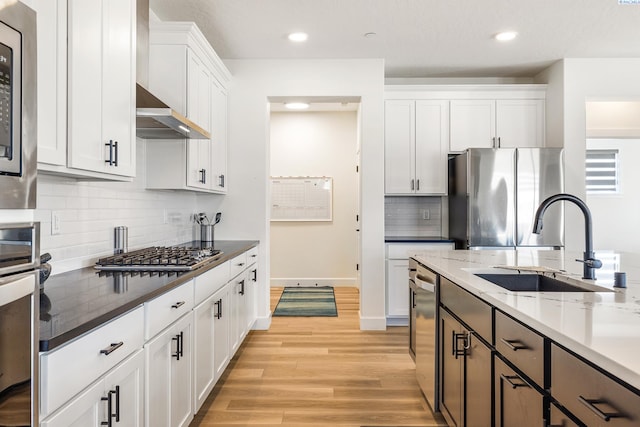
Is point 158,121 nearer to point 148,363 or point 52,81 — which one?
point 52,81

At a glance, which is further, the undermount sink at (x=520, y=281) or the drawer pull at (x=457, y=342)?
the undermount sink at (x=520, y=281)

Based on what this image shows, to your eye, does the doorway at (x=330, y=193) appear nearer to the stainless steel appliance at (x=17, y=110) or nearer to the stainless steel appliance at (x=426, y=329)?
the stainless steel appliance at (x=426, y=329)

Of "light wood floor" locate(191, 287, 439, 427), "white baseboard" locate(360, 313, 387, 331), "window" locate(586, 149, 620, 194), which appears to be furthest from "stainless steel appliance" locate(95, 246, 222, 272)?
"window" locate(586, 149, 620, 194)

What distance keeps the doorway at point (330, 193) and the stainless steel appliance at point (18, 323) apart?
5491 millimetres

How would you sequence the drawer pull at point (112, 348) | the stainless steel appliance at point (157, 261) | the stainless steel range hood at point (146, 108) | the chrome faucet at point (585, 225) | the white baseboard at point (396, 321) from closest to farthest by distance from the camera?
1. the drawer pull at point (112, 348)
2. the chrome faucet at point (585, 225)
3. the stainless steel appliance at point (157, 261)
4. the stainless steel range hood at point (146, 108)
5. the white baseboard at point (396, 321)

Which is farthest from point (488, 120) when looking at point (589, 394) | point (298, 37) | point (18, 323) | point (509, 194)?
point (18, 323)

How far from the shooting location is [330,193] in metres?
6.36

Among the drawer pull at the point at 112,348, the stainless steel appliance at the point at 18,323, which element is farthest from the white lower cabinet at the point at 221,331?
the stainless steel appliance at the point at 18,323

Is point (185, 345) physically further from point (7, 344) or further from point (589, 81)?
point (589, 81)

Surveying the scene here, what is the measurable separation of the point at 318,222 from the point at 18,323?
5.59 meters

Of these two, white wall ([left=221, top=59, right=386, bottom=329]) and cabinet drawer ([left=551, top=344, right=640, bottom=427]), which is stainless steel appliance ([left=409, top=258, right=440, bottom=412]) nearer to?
cabinet drawer ([left=551, top=344, right=640, bottom=427])

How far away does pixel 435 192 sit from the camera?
176 inches

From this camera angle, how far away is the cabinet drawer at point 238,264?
9.96 ft

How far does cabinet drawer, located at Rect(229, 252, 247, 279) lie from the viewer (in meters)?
3.04
